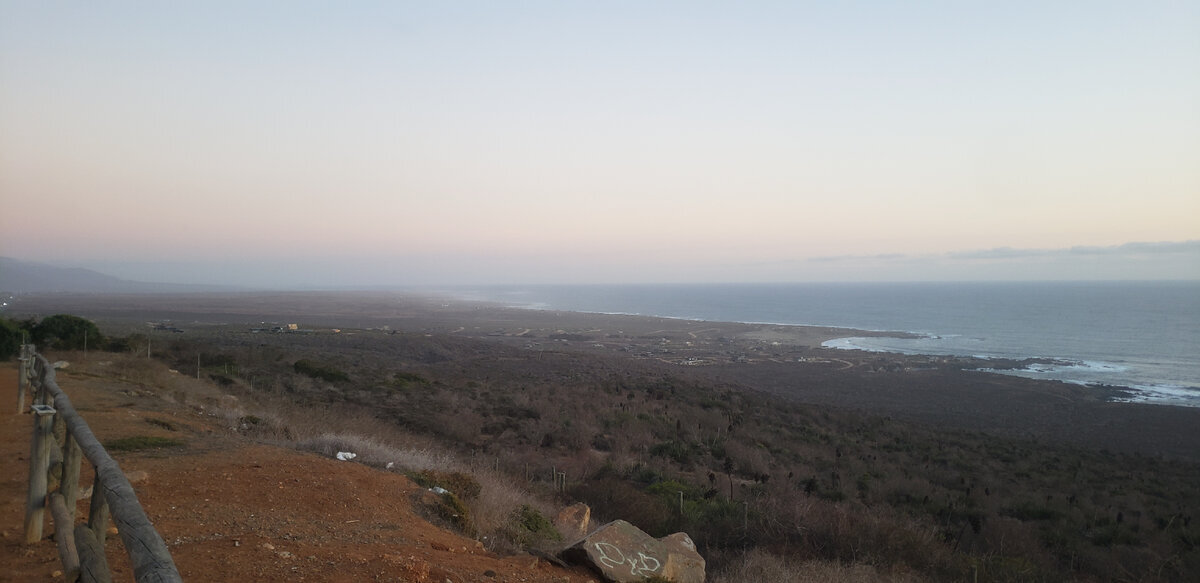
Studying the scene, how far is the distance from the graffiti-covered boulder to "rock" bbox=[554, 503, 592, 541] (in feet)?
6.22

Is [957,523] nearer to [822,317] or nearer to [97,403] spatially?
[97,403]

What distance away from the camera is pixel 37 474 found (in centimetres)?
425

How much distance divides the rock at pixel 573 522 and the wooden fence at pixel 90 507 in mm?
5924

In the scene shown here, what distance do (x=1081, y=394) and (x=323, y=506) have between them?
4681cm

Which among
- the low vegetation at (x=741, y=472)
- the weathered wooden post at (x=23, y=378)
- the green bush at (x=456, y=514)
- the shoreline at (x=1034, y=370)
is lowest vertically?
the shoreline at (x=1034, y=370)

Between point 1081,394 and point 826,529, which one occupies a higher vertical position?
point 826,529

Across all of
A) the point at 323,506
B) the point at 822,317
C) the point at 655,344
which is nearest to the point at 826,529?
the point at 323,506

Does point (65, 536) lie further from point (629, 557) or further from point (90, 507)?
point (629, 557)

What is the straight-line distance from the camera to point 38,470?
4238 millimetres

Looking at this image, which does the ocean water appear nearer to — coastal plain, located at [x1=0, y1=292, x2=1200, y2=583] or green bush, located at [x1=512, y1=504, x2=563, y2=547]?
coastal plain, located at [x1=0, y1=292, x2=1200, y2=583]

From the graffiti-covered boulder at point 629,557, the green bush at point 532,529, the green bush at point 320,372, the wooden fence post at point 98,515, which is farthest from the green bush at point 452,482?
the green bush at point 320,372

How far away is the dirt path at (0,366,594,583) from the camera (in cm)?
474

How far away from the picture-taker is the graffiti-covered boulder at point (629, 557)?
6.56 meters

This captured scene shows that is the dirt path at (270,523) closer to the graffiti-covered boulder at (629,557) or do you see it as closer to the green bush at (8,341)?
the graffiti-covered boulder at (629,557)
